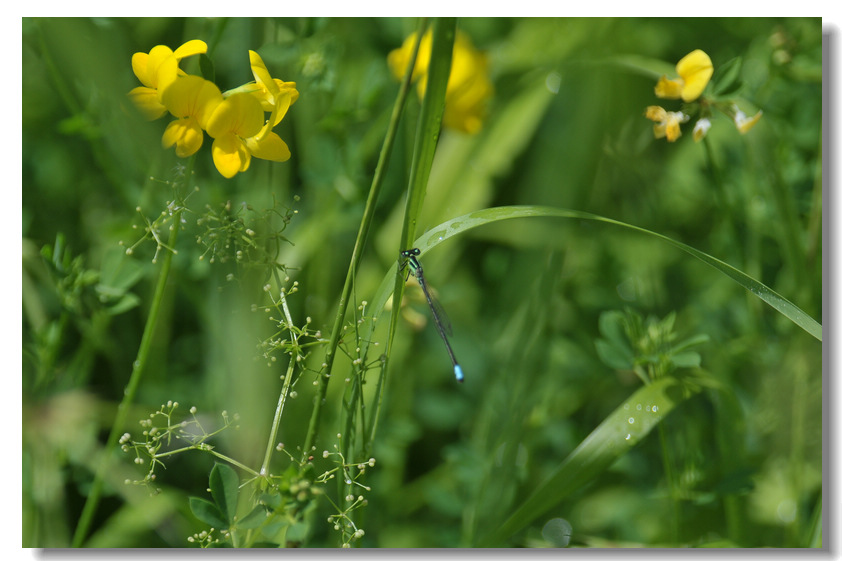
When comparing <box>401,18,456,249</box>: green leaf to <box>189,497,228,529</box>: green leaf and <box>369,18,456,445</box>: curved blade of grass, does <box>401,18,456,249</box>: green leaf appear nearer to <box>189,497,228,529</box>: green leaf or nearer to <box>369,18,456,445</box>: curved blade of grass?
<box>369,18,456,445</box>: curved blade of grass

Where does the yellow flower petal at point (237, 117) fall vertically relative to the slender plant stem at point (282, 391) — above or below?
above

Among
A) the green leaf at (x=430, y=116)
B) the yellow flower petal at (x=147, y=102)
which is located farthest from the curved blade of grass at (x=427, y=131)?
the yellow flower petal at (x=147, y=102)

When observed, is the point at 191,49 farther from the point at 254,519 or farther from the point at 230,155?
the point at 254,519

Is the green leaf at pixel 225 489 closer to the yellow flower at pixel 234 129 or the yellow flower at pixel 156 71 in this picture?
the yellow flower at pixel 234 129

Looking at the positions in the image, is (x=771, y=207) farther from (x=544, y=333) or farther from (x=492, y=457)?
(x=492, y=457)

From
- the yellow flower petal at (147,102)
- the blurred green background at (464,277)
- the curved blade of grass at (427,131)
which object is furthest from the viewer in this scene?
the blurred green background at (464,277)
